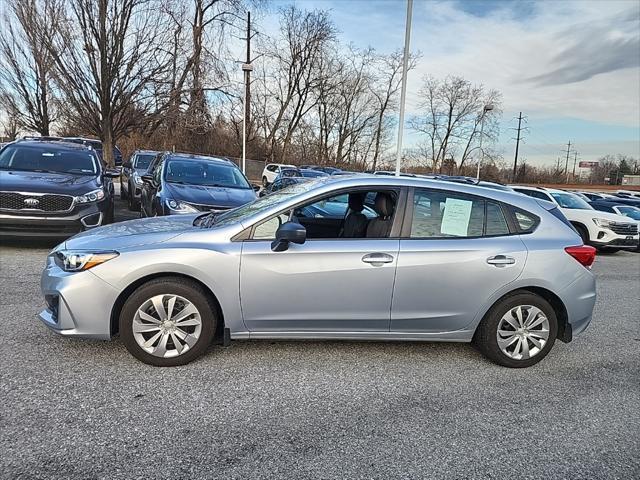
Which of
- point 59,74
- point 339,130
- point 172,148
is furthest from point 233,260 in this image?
point 339,130

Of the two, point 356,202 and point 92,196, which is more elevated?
point 356,202

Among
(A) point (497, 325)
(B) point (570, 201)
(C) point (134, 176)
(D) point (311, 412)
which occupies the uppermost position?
(B) point (570, 201)

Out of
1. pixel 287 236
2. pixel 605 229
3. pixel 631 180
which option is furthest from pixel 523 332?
pixel 631 180

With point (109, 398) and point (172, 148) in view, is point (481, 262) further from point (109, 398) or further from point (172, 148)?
point (172, 148)

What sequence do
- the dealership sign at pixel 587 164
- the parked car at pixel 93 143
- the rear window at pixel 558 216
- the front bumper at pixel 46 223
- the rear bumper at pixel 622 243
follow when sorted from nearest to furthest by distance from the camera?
the rear window at pixel 558 216 → the front bumper at pixel 46 223 → the rear bumper at pixel 622 243 → the parked car at pixel 93 143 → the dealership sign at pixel 587 164

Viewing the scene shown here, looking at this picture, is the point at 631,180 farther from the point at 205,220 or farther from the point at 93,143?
the point at 205,220

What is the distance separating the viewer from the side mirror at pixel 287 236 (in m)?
3.56

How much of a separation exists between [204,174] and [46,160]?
2.76 meters

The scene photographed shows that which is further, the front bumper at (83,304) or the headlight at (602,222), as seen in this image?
the headlight at (602,222)

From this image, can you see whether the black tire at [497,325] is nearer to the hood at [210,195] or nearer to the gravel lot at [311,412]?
the gravel lot at [311,412]

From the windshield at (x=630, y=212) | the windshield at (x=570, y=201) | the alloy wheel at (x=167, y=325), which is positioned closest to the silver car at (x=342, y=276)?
the alloy wheel at (x=167, y=325)

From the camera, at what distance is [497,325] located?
158 inches

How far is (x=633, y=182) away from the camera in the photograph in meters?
75.9

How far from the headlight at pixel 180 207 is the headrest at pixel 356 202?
3.60 meters
